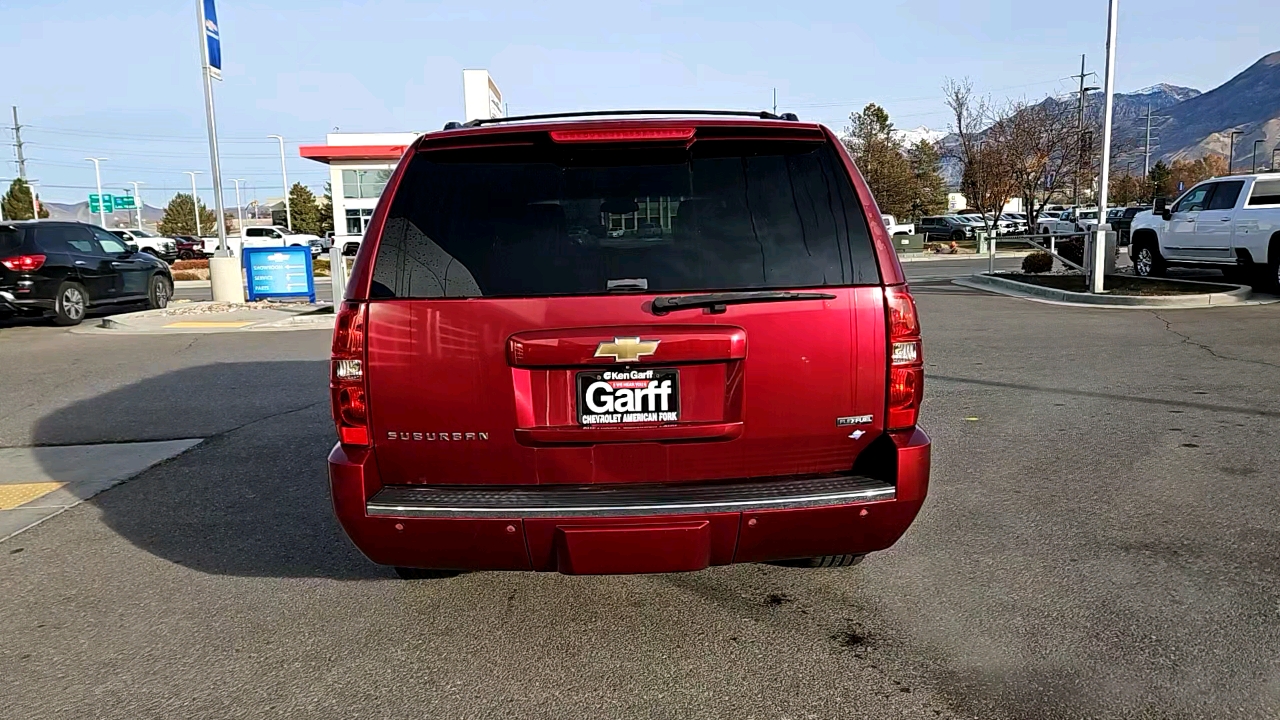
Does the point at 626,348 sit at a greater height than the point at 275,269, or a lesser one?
greater

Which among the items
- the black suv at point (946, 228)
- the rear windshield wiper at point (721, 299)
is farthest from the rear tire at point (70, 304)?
the black suv at point (946, 228)

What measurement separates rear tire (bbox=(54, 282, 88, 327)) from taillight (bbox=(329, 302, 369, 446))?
13.8 m

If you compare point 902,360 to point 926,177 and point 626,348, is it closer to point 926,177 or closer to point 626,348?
point 626,348

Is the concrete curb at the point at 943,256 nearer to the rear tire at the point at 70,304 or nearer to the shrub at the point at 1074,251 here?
the shrub at the point at 1074,251

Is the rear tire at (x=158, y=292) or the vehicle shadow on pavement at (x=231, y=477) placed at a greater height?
the rear tire at (x=158, y=292)

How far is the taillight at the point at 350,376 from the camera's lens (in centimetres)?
309

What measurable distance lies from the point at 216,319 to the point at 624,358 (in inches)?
572

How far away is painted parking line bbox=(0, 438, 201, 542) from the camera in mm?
5332

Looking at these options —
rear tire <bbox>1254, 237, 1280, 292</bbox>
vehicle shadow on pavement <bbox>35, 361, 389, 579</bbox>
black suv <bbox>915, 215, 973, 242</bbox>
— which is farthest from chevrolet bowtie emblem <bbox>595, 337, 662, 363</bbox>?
black suv <bbox>915, 215, 973, 242</bbox>

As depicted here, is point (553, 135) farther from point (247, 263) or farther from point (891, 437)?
point (247, 263)

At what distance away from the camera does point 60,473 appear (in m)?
6.15

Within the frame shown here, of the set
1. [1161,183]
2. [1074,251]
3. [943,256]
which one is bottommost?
[943,256]

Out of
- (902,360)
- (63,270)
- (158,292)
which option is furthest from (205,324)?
(902,360)

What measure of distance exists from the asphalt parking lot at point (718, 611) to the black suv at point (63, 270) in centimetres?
965
